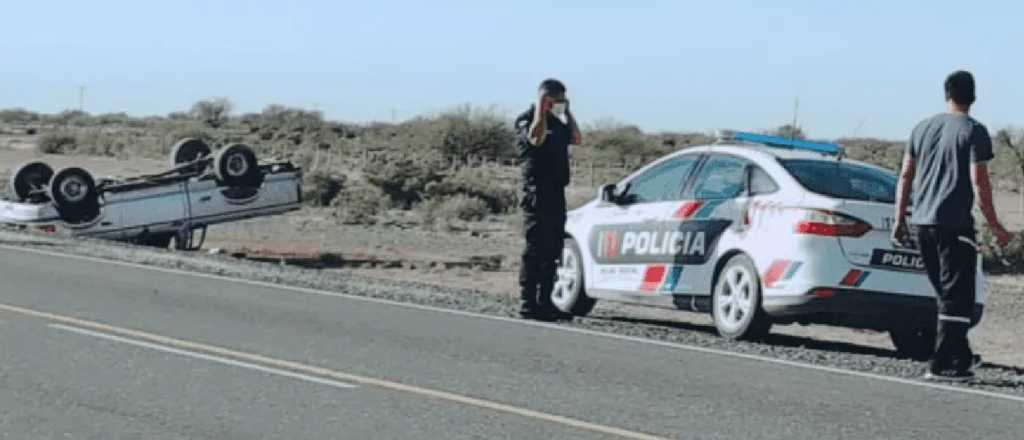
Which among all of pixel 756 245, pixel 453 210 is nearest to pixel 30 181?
pixel 453 210

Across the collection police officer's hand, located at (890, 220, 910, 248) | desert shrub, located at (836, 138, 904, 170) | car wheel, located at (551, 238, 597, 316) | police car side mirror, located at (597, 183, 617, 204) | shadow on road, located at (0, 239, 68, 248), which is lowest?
shadow on road, located at (0, 239, 68, 248)

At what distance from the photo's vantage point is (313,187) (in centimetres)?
4172

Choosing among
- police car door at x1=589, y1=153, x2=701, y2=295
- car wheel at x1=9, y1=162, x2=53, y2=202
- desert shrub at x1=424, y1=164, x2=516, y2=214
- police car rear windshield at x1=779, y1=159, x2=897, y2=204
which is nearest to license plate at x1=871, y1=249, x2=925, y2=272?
police car rear windshield at x1=779, y1=159, x2=897, y2=204

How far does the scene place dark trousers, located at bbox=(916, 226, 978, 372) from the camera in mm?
11148

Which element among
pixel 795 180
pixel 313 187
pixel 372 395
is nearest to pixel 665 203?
pixel 795 180

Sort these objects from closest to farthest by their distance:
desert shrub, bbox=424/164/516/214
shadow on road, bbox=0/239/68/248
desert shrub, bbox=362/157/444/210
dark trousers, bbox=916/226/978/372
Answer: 1. dark trousers, bbox=916/226/978/372
2. shadow on road, bbox=0/239/68/248
3. desert shrub, bbox=424/164/516/214
4. desert shrub, bbox=362/157/444/210

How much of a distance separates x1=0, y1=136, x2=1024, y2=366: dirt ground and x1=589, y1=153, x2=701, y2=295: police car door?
251 centimetres

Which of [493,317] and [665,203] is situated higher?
[665,203]

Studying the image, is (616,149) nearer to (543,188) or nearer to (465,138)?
(465,138)

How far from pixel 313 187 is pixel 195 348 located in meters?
29.8

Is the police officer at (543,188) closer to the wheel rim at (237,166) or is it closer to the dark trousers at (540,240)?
the dark trousers at (540,240)

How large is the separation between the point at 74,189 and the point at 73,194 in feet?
0.23

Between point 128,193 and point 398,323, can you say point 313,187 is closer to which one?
point 128,193

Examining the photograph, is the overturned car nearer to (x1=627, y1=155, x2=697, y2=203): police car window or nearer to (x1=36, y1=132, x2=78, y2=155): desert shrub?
(x1=627, y1=155, x2=697, y2=203): police car window
